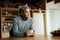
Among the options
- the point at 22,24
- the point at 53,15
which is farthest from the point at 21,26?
the point at 53,15

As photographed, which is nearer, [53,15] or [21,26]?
[21,26]

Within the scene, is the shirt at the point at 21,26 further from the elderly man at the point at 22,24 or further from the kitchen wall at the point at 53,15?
the kitchen wall at the point at 53,15

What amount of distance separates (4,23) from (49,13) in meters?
1.88

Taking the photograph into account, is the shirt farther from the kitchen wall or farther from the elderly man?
the kitchen wall

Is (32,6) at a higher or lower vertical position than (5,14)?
higher

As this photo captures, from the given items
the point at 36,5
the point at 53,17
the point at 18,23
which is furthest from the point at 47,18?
the point at 18,23

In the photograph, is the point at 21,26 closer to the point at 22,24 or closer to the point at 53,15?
the point at 22,24

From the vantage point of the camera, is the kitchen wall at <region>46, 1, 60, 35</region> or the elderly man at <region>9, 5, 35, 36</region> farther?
the kitchen wall at <region>46, 1, 60, 35</region>

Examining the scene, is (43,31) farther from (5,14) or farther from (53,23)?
(5,14)

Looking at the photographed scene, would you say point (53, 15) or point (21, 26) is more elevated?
point (53, 15)

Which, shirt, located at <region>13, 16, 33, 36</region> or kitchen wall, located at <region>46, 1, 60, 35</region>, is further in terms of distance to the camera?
kitchen wall, located at <region>46, 1, 60, 35</region>

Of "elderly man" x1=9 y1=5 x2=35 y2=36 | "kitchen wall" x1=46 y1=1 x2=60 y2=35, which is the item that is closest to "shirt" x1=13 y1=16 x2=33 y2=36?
"elderly man" x1=9 y1=5 x2=35 y2=36

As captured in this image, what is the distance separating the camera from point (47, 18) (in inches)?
172

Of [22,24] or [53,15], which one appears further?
[53,15]
